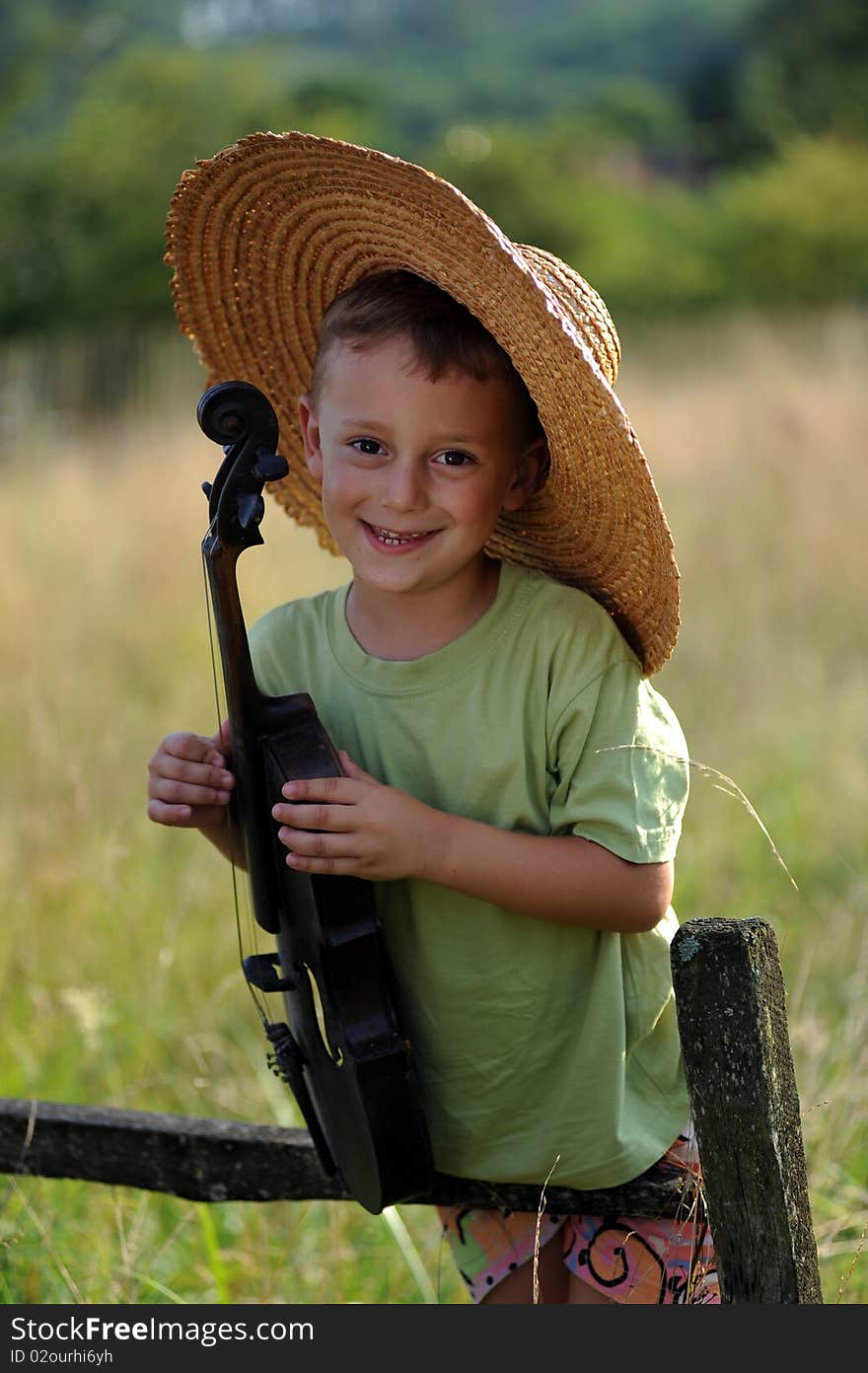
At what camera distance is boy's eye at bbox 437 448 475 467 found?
183 centimetres

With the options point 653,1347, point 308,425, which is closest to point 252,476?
point 308,425

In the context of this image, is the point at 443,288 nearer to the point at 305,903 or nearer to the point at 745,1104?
the point at 305,903

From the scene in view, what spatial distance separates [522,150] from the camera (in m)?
31.5

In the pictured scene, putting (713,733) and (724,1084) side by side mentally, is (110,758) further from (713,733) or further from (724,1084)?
(724,1084)

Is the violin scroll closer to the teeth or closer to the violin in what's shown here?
the violin

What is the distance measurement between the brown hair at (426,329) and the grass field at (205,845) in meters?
1.22

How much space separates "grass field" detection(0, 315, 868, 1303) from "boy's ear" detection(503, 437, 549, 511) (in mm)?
1072

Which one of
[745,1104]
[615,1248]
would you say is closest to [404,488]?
[745,1104]

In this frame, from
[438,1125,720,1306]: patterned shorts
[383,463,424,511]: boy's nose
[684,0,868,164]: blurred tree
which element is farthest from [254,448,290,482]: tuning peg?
[684,0,868,164]: blurred tree

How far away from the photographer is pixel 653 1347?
160 cm

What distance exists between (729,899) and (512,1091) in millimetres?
2433

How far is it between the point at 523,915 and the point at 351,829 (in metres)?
0.33

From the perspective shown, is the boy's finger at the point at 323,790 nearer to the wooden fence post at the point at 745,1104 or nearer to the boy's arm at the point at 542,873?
the boy's arm at the point at 542,873

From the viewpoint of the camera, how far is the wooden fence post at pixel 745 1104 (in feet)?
4.86
